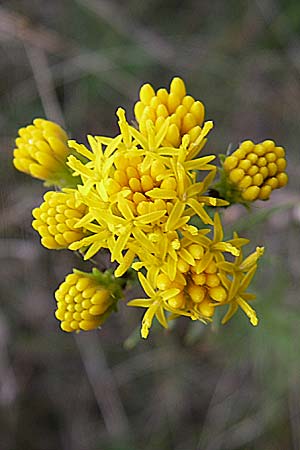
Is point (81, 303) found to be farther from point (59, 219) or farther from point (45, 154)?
point (45, 154)

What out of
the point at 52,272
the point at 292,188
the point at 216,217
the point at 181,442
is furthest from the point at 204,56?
the point at 181,442

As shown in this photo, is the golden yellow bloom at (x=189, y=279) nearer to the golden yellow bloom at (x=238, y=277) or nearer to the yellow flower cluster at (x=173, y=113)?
the golden yellow bloom at (x=238, y=277)

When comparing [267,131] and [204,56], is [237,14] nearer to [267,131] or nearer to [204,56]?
[204,56]

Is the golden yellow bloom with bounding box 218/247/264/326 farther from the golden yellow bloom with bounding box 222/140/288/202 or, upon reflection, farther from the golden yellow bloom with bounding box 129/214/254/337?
the golden yellow bloom with bounding box 222/140/288/202

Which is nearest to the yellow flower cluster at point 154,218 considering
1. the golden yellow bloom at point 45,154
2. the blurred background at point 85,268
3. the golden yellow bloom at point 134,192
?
the golden yellow bloom at point 134,192

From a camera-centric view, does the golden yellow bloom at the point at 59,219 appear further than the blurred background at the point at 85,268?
No

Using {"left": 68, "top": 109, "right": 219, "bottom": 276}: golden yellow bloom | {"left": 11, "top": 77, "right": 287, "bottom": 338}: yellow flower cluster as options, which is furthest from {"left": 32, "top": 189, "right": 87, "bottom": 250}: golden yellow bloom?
{"left": 68, "top": 109, "right": 219, "bottom": 276}: golden yellow bloom
